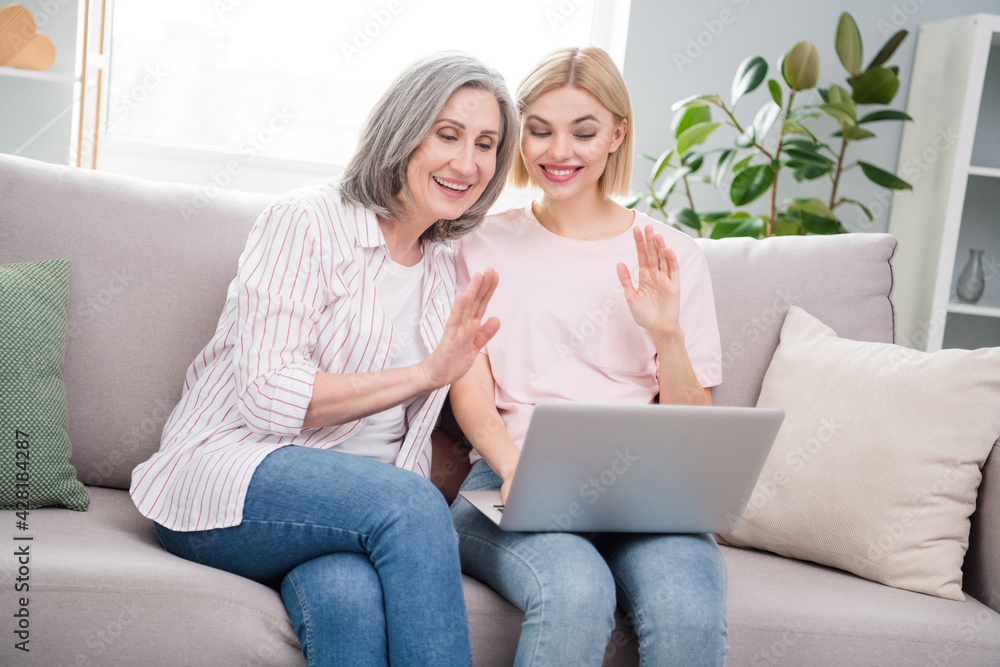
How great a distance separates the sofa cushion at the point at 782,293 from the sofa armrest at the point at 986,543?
0.34 meters

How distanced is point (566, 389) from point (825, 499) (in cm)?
45

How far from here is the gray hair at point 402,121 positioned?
1314 millimetres

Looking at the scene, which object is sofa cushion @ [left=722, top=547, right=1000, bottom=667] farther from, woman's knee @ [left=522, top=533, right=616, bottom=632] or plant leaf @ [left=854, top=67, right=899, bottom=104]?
plant leaf @ [left=854, top=67, right=899, bottom=104]

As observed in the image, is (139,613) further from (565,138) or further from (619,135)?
(619,135)

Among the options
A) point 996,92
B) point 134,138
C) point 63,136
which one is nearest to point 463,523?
point 63,136

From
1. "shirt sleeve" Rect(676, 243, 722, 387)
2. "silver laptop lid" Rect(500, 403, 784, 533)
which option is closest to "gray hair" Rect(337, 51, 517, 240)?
"shirt sleeve" Rect(676, 243, 722, 387)

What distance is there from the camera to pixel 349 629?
1.02 m

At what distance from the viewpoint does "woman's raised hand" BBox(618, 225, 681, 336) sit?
142cm

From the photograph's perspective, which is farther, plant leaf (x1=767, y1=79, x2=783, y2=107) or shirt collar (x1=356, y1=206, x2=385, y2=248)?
plant leaf (x1=767, y1=79, x2=783, y2=107)

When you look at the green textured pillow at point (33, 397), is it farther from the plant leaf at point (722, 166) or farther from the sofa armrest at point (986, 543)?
the plant leaf at point (722, 166)

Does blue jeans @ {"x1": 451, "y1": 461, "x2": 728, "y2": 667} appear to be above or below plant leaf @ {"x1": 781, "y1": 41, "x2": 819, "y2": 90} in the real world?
below

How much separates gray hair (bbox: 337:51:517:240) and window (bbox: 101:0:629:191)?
1.50 m

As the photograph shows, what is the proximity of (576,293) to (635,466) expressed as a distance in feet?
1.67

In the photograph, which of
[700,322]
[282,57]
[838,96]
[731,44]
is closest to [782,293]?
[700,322]
